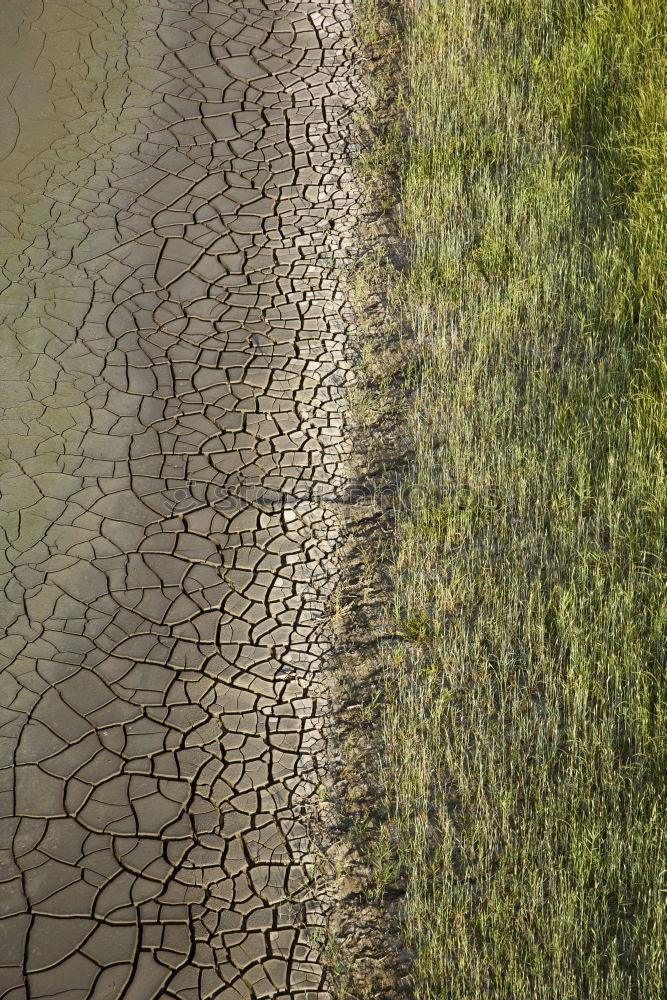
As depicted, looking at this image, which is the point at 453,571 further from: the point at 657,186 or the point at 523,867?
the point at 657,186

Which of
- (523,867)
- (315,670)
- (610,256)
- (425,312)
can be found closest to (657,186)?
(610,256)

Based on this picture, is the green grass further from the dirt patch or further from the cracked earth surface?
the cracked earth surface

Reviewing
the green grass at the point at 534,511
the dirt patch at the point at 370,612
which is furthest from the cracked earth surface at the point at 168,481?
the green grass at the point at 534,511

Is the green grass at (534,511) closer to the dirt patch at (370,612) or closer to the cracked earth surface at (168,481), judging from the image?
the dirt patch at (370,612)

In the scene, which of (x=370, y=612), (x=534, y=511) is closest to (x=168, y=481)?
(x=370, y=612)

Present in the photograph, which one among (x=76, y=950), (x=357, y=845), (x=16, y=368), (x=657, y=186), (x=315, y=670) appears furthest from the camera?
(x=657, y=186)

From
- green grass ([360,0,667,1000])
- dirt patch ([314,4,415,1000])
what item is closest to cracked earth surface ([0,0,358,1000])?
dirt patch ([314,4,415,1000])
